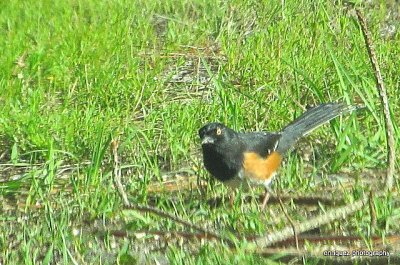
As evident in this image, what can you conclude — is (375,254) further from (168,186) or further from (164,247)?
(168,186)

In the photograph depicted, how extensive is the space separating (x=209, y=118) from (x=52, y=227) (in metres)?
1.54

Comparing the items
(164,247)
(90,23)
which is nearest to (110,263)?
(164,247)

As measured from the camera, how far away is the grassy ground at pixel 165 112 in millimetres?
4367

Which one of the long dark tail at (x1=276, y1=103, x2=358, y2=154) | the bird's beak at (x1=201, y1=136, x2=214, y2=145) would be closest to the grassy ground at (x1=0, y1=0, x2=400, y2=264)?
the long dark tail at (x1=276, y1=103, x2=358, y2=154)

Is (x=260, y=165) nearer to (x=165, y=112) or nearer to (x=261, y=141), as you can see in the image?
(x=261, y=141)

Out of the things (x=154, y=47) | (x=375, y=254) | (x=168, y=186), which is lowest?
(x=375, y=254)

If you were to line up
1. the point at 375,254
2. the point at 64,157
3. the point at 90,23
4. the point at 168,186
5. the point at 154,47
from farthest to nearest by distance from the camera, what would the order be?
the point at 90,23
the point at 154,47
the point at 64,157
the point at 168,186
the point at 375,254

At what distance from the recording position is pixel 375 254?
3.87m

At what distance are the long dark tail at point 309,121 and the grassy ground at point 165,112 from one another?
9 cm

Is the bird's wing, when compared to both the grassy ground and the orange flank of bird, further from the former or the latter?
the grassy ground

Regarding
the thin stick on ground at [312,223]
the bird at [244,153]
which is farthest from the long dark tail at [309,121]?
the thin stick on ground at [312,223]

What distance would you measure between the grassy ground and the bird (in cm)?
10

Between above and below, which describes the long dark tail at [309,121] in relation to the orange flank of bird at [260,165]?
above

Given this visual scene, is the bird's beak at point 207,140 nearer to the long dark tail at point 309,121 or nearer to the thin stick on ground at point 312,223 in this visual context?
the long dark tail at point 309,121
